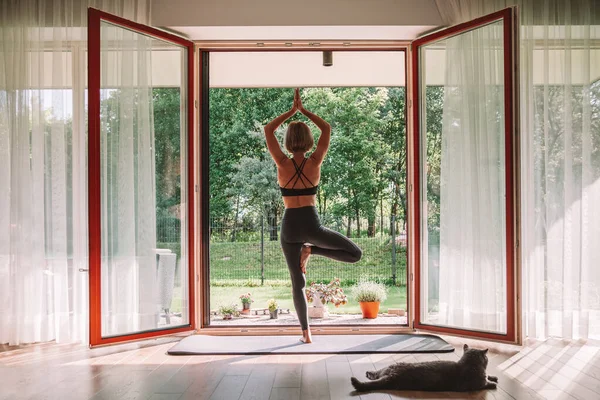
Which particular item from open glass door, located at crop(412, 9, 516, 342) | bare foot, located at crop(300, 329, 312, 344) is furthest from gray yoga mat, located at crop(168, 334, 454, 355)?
open glass door, located at crop(412, 9, 516, 342)

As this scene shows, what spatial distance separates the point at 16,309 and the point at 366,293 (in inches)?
147

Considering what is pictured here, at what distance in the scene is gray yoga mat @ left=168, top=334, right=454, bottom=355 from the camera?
11.8 ft

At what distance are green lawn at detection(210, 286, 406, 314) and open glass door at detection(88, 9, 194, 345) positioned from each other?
14.0 ft

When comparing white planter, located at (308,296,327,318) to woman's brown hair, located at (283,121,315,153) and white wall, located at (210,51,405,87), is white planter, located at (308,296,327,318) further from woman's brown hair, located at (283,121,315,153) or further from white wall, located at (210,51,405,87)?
woman's brown hair, located at (283,121,315,153)

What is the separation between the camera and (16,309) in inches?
154

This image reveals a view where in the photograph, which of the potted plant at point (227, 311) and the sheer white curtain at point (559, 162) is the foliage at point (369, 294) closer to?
the potted plant at point (227, 311)

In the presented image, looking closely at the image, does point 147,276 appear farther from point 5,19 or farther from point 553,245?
point 553,245

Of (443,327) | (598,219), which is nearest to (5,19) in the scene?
(443,327)

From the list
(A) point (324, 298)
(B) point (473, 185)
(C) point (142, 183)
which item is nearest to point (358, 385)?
(B) point (473, 185)

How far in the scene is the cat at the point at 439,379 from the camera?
265cm

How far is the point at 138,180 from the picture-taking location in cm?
398

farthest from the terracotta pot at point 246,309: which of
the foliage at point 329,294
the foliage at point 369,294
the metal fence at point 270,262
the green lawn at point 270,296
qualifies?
the metal fence at point 270,262

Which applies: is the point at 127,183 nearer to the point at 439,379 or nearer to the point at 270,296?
the point at 439,379

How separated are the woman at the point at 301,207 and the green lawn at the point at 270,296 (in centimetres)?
443
